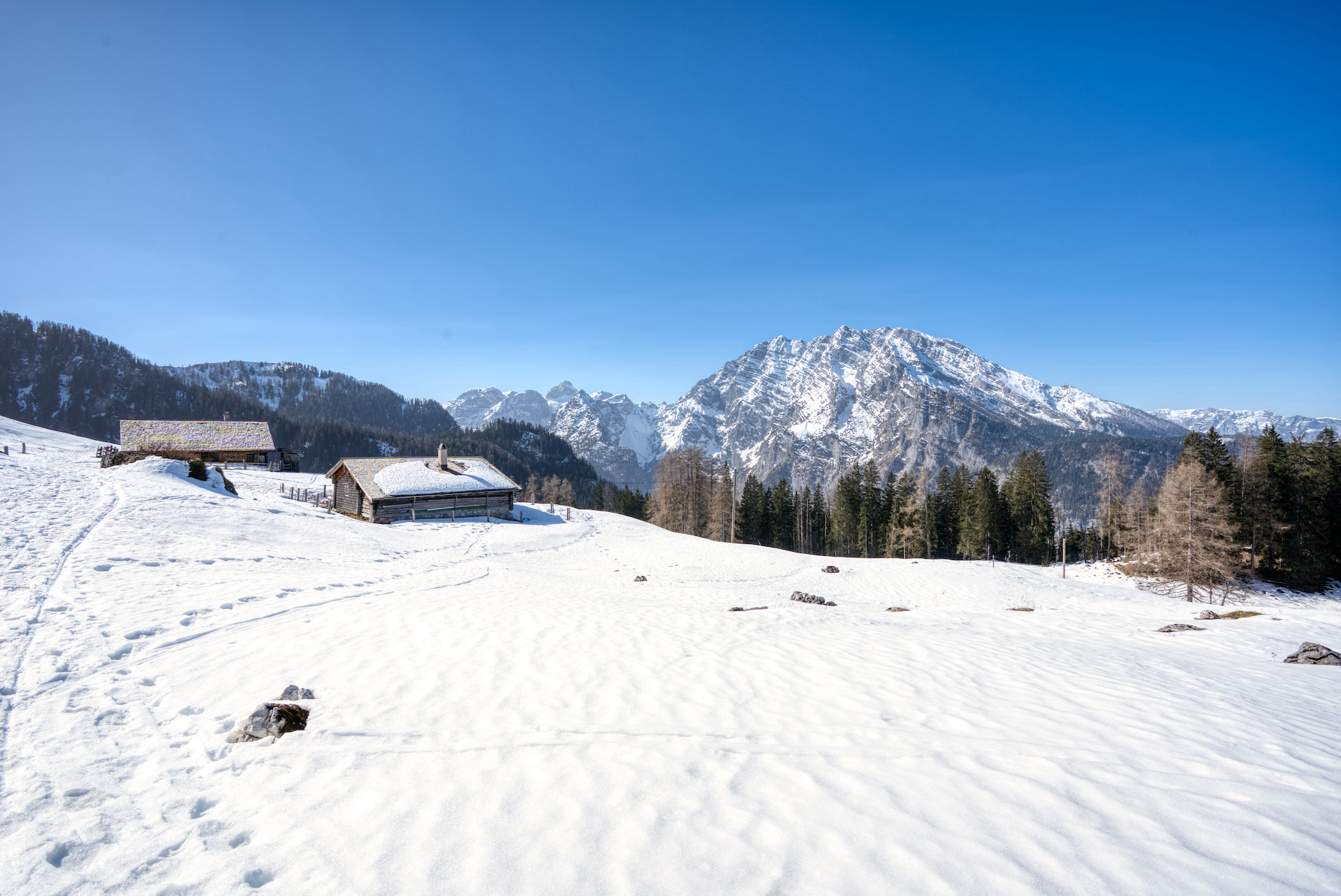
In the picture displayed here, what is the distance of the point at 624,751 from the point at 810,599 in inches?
487

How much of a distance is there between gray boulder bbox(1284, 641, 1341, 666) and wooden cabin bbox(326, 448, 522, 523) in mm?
38335

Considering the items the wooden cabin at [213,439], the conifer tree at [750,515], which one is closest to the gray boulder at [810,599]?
the conifer tree at [750,515]

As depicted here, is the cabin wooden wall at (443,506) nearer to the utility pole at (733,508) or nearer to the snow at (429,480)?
the snow at (429,480)

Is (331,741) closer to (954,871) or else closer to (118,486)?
(954,871)

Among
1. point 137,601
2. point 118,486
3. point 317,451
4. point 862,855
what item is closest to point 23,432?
point 118,486

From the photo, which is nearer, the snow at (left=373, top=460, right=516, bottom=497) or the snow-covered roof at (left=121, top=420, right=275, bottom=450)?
the snow at (left=373, top=460, right=516, bottom=497)

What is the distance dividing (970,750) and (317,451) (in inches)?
7239

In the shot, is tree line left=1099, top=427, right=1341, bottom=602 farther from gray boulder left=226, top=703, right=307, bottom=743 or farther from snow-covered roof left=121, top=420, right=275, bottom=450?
snow-covered roof left=121, top=420, right=275, bottom=450

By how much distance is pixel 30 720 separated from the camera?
5.07 m

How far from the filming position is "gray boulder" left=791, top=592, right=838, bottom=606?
15609 millimetres

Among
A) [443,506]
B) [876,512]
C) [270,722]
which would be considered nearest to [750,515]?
[876,512]

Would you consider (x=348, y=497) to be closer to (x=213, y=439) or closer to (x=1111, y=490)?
(x=213, y=439)

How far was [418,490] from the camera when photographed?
1383 inches

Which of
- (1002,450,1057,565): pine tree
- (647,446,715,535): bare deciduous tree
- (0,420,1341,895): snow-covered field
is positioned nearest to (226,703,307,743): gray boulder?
(0,420,1341,895): snow-covered field
